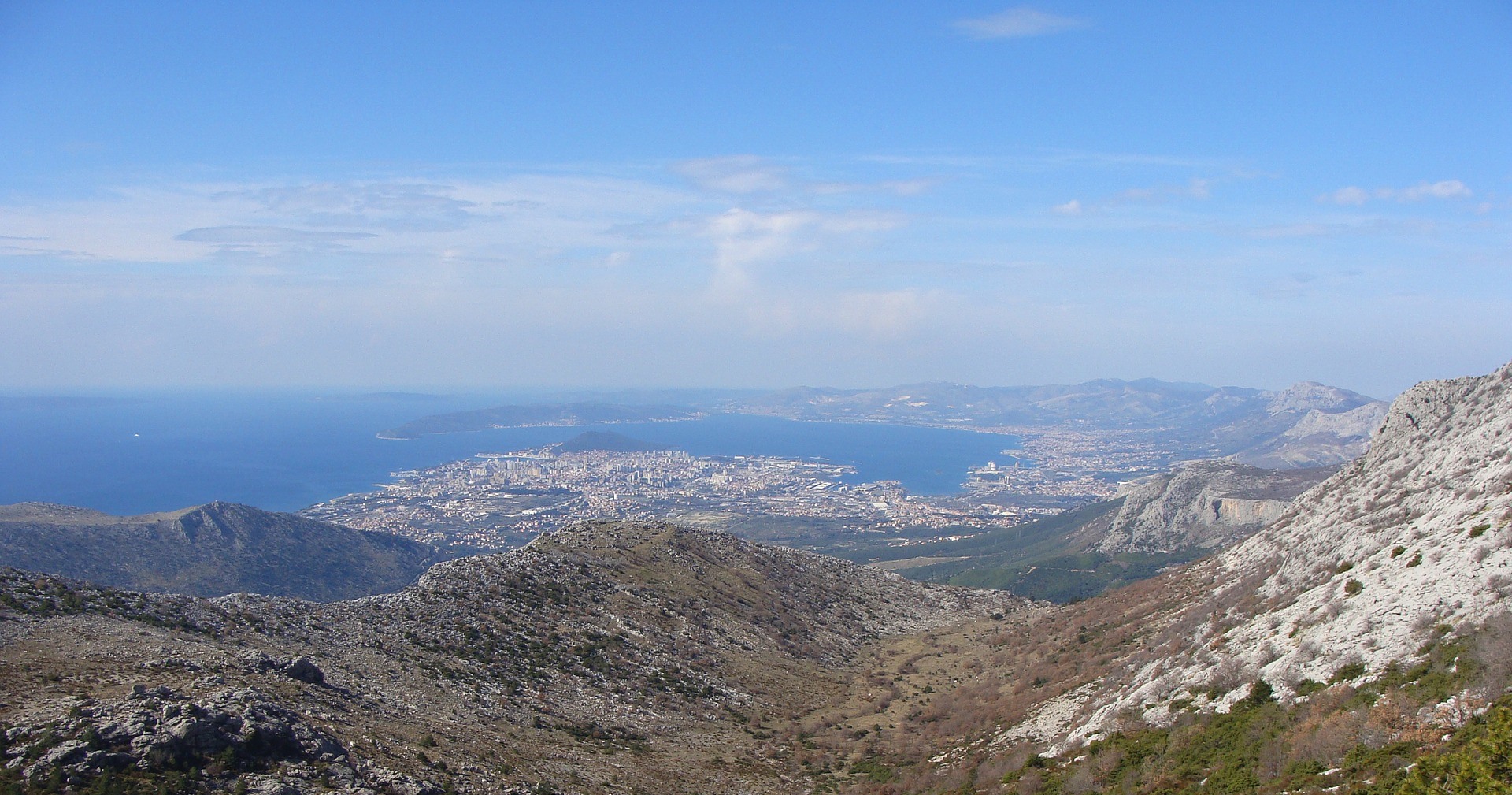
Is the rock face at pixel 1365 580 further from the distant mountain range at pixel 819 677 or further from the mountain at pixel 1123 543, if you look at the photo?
the mountain at pixel 1123 543

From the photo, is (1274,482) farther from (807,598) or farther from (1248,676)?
(1248,676)

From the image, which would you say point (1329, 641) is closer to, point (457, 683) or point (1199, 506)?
point (457, 683)

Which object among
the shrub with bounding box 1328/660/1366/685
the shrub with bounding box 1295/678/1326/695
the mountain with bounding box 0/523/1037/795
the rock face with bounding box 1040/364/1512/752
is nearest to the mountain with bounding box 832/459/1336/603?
the rock face with bounding box 1040/364/1512/752

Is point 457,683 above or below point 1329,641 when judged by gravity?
below

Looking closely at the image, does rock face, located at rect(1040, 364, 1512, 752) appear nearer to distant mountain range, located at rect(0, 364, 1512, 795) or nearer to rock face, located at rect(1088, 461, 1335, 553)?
distant mountain range, located at rect(0, 364, 1512, 795)

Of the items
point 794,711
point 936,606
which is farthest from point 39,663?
point 936,606

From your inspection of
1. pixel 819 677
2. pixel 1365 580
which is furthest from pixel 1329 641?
pixel 819 677

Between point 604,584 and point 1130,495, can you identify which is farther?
point 1130,495
